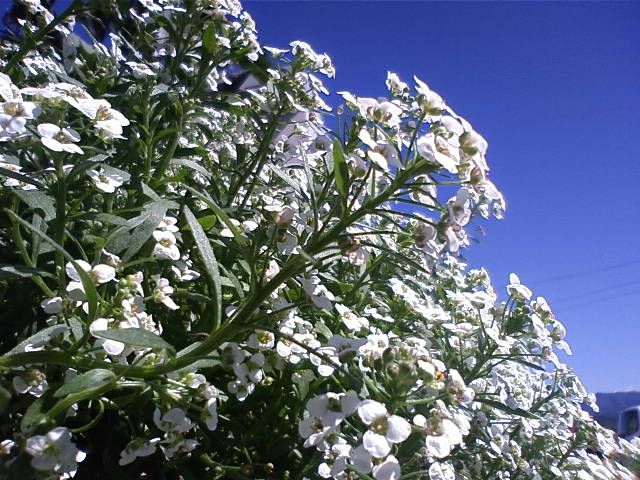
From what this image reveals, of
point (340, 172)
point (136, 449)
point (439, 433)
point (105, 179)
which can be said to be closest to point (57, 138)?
point (105, 179)

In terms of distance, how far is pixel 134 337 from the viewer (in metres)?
1.09

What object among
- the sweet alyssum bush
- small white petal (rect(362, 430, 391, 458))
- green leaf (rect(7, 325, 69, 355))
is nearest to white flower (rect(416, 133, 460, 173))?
the sweet alyssum bush

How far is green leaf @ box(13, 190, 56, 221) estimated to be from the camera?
4.44 ft

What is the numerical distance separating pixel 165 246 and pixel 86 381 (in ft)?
1.58

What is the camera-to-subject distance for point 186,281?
1726mm

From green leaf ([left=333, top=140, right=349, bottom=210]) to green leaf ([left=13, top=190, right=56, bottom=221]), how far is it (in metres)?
0.72

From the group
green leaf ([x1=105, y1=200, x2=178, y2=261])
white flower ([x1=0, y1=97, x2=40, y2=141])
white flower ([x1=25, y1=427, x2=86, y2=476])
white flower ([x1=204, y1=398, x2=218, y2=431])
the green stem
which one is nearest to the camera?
white flower ([x1=25, y1=427, x2=86, y2=476])

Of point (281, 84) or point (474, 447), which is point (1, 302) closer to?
point (281, 84)

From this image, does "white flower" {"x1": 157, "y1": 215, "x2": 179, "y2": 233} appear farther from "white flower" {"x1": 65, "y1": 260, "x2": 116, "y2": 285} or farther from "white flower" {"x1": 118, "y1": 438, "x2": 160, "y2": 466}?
"white flower" {"x1": 118, "y1": 438, "x2": 160, "y2": 466}

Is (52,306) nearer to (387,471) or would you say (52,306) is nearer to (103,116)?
(103,116)

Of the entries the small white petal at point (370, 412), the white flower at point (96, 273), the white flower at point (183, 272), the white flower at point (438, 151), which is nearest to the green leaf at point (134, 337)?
the white flower at point (96, 273)

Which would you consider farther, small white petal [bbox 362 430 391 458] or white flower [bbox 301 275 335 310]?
white flower [bbox 301 275 335 310]

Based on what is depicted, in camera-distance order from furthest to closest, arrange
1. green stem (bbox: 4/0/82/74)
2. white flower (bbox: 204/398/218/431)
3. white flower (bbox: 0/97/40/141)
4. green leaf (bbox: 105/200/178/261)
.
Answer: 1. green stem (bbox: 4/0/82/74)
2. green leaf (bbox: 105/200/178/261)
3. white flower (bbox: 204/398/218/431)
4. white flower (bbox: 0/97/40/141)

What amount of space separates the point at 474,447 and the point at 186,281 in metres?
1.26
